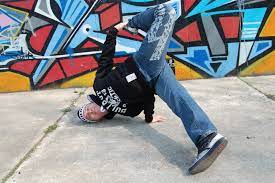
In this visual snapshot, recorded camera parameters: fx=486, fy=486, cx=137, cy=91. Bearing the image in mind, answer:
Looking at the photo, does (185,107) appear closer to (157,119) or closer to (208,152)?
(208,152)

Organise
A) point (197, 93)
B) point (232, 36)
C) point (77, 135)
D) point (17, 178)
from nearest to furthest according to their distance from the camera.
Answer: point (17, 178), point (77, 135), point (197, 93), point (232, 36)

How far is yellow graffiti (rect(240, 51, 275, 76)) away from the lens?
26.9 ft

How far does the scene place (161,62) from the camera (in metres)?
4.57

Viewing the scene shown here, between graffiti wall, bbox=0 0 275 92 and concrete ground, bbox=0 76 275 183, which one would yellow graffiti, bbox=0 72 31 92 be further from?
concrete ground, bbox=0 76 275 183

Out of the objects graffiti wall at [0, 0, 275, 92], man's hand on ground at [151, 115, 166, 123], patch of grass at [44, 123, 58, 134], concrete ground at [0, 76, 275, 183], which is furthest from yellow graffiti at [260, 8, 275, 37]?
patch of grass at [44, 123, 58, 134]

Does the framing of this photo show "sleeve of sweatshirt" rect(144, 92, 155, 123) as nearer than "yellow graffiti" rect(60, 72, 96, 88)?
Yes

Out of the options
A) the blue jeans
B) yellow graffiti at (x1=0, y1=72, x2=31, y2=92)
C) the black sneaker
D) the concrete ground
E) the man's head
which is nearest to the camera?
the black sneaker

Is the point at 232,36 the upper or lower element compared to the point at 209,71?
upper

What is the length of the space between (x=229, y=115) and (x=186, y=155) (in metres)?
1.48

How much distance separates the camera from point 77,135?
503cm

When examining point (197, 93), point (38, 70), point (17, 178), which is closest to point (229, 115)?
point (197, 93)

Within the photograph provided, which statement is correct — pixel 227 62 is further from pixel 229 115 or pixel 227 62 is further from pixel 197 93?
pixel 229 115

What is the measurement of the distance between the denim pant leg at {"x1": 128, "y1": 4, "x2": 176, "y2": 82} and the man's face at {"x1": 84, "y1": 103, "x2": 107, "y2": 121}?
2.69 feet

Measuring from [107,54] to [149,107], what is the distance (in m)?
0.71
